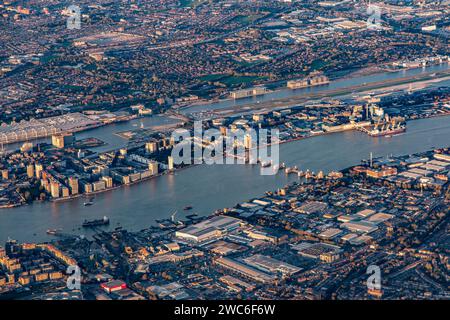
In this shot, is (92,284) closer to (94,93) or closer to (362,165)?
(362,165)

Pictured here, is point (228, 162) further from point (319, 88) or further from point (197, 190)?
point (319, 88)

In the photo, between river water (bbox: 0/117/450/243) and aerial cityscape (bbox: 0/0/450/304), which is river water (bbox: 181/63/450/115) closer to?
aerial cityscape (bbox: 0/0/450/304)

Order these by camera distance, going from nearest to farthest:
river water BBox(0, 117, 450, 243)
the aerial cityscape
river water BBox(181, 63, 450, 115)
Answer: the aerial cityscape → river water BBox(0, 117, 450, 243) → river water BBox(181, 63, 450, 115)

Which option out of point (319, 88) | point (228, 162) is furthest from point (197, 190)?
point (319, 88)

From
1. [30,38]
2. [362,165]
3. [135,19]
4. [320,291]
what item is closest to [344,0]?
[135,19]

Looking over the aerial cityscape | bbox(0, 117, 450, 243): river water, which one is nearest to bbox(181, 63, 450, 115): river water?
the aerial cityscape

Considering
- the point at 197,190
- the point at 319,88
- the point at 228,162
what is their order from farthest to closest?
1. the point at 319,88
2. the point at 228,162
3. the point at 197,190

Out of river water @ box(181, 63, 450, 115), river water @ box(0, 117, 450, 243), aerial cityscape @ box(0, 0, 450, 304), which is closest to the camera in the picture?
aerial cityscape @ box(0, 0, 450, 304)
